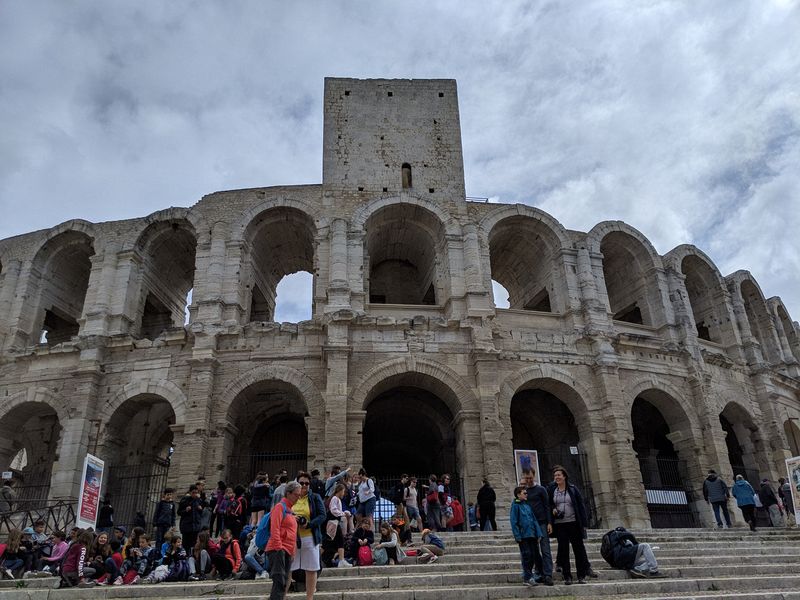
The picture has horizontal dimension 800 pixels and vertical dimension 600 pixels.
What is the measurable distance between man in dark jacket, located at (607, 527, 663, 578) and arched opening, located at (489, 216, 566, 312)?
11261 mm

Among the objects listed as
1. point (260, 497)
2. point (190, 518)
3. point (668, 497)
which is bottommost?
point (190, 518)

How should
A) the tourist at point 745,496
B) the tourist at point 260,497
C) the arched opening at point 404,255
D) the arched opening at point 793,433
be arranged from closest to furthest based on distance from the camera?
the tourist at point 260,497, the tourist at point 745,496, the arched opening at point 404,255, the arched opening at point 793,433

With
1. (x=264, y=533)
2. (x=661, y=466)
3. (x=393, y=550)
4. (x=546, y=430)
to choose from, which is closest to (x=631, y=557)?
(x=393, y=550)

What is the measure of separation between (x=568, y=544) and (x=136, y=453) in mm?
15845

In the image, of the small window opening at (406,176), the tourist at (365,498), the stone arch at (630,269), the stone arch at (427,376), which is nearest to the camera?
the tourist at (365,498)

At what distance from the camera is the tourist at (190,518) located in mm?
10773

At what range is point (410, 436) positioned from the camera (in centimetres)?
2153

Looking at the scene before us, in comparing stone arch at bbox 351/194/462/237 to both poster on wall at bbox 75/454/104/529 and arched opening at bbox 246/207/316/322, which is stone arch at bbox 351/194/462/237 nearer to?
arched opening at bbox 246/207/316/322

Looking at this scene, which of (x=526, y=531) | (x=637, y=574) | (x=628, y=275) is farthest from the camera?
(x=628, y=275)

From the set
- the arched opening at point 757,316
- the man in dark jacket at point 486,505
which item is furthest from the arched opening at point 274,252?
the arched opening at point 757,316

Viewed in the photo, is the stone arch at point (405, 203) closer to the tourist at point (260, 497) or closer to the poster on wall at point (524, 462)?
the poster on wall at point (524, 462)

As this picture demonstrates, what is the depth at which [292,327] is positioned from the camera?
1728cm

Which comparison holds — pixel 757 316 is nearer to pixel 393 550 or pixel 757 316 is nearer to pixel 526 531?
pixel 393 550

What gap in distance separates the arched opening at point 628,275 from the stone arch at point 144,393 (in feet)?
44.9
